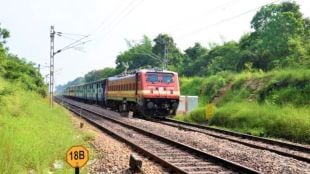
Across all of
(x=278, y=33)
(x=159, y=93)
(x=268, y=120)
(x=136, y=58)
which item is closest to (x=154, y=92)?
(x=159, y=93)

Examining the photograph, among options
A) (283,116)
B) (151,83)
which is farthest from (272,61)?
(283,116)

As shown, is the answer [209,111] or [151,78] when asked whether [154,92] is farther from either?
[209,111]

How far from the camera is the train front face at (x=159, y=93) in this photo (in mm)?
29203

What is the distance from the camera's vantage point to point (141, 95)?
29.2 meters

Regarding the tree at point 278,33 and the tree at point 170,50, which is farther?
the tree at point 170,50

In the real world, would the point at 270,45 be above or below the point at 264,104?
above

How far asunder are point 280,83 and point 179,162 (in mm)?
16246

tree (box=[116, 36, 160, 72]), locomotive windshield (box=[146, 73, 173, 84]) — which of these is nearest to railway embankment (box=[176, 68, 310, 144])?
locomotive windshield (box=[146, 73, 173, 84])

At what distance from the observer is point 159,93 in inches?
1163

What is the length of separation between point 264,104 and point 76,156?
1830cm

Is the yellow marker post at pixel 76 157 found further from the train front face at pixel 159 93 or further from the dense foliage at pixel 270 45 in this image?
the dense foliage at pixel 270 45

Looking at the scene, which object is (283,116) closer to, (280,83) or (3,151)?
(280,83)

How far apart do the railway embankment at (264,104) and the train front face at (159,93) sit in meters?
1.34

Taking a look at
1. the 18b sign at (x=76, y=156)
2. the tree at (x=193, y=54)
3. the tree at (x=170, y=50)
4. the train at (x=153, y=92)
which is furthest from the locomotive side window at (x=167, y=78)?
the tree at (x=170, y=50)
